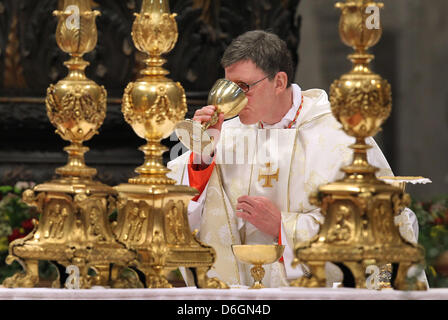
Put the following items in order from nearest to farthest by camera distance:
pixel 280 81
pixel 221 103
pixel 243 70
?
pixel 221 103
pixel 243 70
pixel 280 81

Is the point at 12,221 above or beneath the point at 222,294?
above

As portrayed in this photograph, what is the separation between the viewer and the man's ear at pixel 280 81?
581 cm

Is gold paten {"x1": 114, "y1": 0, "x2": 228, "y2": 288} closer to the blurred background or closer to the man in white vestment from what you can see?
the man in white vestment

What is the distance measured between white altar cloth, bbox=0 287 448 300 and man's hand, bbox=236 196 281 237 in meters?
1.59

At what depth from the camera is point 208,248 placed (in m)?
4.22

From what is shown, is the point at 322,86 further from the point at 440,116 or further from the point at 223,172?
the point at 223,172

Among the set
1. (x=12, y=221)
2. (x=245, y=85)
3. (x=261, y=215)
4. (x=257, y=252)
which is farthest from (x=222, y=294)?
(x=12, y=221)

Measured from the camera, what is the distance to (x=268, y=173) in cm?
587

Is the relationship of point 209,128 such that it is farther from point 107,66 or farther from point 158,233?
point 107,66

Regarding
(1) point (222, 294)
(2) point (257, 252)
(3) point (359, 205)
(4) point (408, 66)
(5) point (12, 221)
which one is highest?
(4) point (408, 66)

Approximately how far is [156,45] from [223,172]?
179 cm

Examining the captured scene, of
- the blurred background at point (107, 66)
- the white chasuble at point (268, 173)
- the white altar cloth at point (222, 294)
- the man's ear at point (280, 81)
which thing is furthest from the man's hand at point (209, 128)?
the blurred background at point (107, 66)

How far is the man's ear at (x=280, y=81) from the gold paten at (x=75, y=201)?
5.66ft

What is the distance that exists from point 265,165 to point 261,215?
1.65 ft
